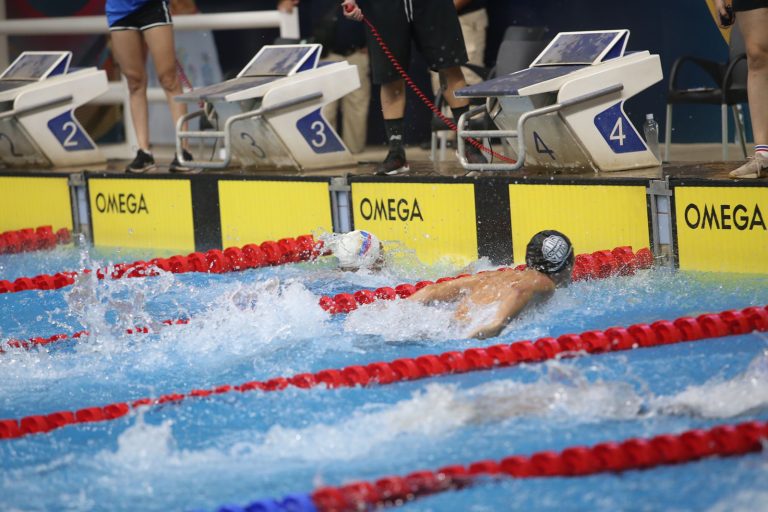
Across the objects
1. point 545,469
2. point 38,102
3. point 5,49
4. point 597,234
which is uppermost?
point 5,49

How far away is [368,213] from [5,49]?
5.54 meters

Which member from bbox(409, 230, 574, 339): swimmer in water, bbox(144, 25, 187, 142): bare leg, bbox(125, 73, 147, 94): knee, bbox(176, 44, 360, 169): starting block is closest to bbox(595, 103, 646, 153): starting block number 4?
bbox(409, 230, 574, 339): swimmer in water

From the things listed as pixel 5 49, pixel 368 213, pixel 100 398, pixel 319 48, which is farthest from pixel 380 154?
pixel 100 398

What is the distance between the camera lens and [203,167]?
6.88 m

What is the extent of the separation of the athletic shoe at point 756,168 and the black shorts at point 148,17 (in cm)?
351

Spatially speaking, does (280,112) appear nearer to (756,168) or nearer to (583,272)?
(583,272)

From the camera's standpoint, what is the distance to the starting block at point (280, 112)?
6621 mm

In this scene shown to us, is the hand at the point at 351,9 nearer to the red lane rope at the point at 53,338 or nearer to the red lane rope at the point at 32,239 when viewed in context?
the red lane rope at the point at 53,338

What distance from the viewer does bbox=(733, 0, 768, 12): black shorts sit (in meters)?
4.68

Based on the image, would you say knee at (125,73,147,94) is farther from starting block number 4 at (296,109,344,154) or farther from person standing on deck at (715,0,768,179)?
person standing on deck at (715,0,768,179)

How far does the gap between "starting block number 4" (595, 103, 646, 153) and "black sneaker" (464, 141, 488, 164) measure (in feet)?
2.53

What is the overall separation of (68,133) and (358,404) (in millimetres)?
5016

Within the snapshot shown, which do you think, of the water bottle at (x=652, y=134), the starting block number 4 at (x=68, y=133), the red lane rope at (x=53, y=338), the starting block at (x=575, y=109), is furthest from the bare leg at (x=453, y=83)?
the starting block number 4 at (x=68, y=133)

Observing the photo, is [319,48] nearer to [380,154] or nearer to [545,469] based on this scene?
[380,154]
